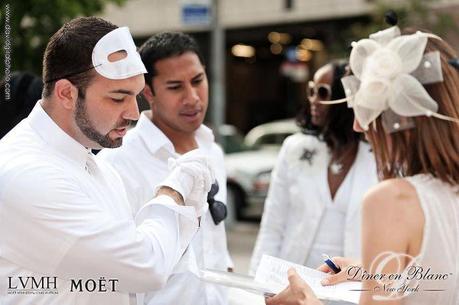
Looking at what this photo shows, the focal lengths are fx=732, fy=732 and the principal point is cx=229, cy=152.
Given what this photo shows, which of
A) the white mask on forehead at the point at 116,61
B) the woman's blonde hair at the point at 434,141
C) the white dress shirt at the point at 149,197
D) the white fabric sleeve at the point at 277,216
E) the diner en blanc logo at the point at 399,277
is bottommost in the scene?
the white fabric sleeve at the point at 277,216

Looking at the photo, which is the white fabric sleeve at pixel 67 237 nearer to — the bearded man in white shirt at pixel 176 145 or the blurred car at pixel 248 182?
the bearded man in white shirt at pixel 176 145

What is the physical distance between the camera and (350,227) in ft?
12.0

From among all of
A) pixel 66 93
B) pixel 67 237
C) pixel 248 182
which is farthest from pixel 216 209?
pixel 248 182

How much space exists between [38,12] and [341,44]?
1222 cm

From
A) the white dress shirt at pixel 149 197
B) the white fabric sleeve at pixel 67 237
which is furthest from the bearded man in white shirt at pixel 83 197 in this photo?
the white dress shirt at pixel 149 197

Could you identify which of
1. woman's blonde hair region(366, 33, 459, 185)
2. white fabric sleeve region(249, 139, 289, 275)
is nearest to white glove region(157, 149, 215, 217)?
woman's blonde hair region(366, 33, 459, 185)

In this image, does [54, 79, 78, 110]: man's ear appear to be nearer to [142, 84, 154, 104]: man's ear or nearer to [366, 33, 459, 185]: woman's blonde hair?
[366, 33, 459, 185]: woman's blonde hair

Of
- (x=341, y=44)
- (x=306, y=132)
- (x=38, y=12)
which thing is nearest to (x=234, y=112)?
(x=341, y=44)

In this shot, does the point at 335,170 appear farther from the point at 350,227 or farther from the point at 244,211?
the point at 244,211

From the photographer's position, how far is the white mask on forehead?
7.38 feet

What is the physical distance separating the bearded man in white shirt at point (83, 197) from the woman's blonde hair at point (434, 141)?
1.98 feet

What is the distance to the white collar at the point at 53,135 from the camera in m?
2.20

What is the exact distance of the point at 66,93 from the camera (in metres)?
2.24

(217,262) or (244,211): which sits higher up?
(217,262)
